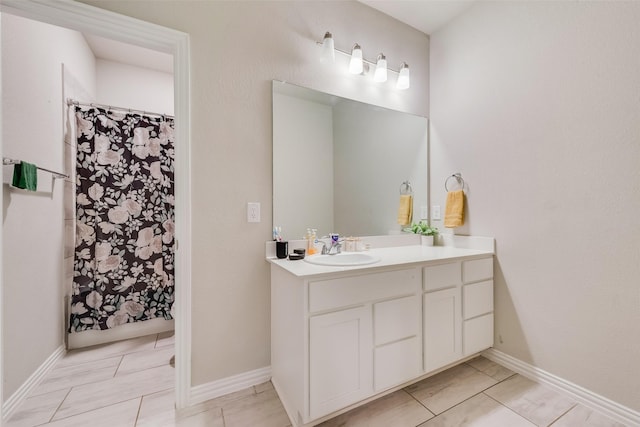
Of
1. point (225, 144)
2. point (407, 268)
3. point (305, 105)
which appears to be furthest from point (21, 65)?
point (407, 268)

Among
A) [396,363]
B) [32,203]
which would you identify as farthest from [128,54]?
[396,363]

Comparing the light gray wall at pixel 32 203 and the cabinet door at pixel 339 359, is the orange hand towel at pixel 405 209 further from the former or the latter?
the light gray wall at pixel 32 203

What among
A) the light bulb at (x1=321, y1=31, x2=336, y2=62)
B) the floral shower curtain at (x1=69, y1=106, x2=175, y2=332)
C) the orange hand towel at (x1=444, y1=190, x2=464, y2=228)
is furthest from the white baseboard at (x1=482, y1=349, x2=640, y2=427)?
the floral shower curtain at (x1=69, y1=106, x2=175, y2=332)

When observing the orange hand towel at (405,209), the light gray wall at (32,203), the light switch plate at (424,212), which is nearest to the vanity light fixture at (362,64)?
the orange hand towel at (405,209)

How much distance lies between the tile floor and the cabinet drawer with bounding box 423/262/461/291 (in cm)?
62

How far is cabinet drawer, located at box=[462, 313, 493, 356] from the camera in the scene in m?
1.80

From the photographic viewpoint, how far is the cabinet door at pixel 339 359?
128 cm

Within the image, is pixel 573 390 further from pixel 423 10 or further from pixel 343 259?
pixel 423 10

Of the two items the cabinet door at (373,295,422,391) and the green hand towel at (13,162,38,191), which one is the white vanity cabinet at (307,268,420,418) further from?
the green hand towel at (13,162,38,191)

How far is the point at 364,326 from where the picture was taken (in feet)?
4.59

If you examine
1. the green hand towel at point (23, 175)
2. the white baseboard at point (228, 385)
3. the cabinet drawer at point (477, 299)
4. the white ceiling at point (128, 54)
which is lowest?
the white baseboard at point (228, 385)

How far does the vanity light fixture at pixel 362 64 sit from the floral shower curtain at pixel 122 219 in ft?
5.32

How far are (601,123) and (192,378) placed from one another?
267 cm

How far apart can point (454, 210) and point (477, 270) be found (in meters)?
0.51
